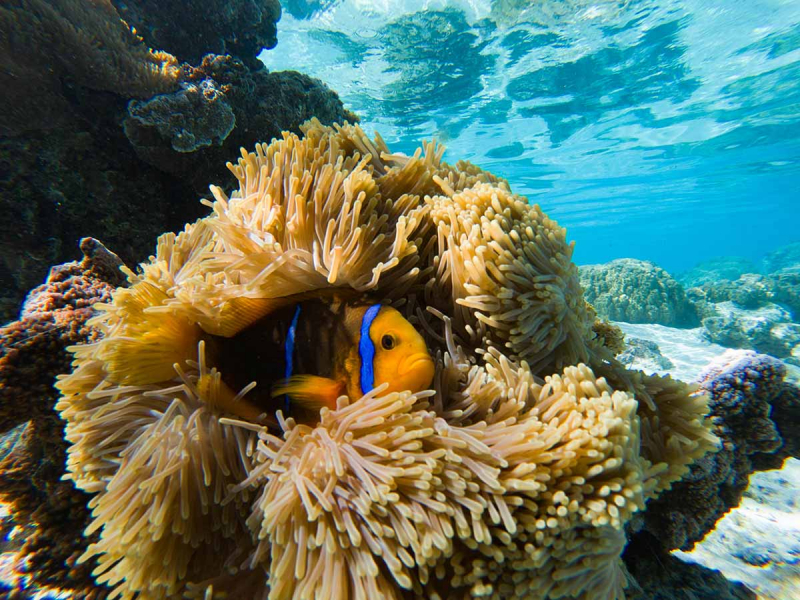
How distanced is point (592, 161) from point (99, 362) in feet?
82.6

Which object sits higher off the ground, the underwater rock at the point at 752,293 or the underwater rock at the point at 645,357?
the underwater rock at the point at 752,293

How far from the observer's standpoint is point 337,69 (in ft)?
40.3

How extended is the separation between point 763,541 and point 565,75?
1428cm

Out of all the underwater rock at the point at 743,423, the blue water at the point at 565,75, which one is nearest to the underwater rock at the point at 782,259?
the blue water at the point at 565,75

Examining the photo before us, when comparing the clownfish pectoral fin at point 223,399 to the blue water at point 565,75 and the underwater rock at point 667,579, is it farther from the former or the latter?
the blue water at point 565,75

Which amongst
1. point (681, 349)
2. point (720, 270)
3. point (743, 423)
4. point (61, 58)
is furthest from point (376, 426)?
point (720, 270)

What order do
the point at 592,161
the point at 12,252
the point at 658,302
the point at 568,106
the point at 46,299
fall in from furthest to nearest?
the point at 592,161
the point at 568,106
the point at 658,302
the point at 12,252
the point at 46,299

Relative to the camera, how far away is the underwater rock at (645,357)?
5.75 meters

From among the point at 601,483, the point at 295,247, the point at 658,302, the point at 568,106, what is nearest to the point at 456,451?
the point at 601,483

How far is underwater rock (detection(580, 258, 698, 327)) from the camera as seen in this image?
10352 mm

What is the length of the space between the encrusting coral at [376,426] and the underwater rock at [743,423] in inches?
38.6

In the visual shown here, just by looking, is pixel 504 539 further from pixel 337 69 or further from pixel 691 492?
pixel 337 69

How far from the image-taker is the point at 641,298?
10.5 m

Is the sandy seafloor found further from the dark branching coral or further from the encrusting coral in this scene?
the dark branching coral
